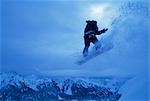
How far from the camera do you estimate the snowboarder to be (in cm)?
334

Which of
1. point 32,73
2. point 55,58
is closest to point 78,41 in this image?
point 55,58

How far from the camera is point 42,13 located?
3365 mm

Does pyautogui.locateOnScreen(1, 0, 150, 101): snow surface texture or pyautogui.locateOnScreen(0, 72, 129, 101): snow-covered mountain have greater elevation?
pyautogui.locateOnScreen(1, 0, 150, 101): snow surface texture

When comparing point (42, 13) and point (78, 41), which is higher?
→ point (42, 13)

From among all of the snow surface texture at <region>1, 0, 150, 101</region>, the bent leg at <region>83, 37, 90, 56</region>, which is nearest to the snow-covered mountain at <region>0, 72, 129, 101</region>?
the snow surface texture at <region>1, 0, 150, 101</region>

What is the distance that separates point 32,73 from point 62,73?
224 millimetres

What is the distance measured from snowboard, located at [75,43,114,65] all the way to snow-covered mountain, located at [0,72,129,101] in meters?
0.13

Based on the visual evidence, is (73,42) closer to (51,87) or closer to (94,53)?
(94,53)

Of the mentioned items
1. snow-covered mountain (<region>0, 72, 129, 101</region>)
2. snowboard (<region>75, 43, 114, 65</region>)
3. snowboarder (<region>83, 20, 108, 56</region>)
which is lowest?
snow-covered mountain (<region>0, 72, 129, 101</region>)

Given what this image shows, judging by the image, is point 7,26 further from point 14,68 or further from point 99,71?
point 99,71

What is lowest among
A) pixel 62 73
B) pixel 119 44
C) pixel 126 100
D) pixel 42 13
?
pixel 126 100

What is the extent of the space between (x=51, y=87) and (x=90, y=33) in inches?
19.6

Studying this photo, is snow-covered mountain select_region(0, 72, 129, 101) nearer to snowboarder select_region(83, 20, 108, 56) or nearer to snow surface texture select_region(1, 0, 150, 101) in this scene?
snow surface texture select_region(1, 0, 150, 101)

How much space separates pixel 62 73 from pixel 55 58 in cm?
12
